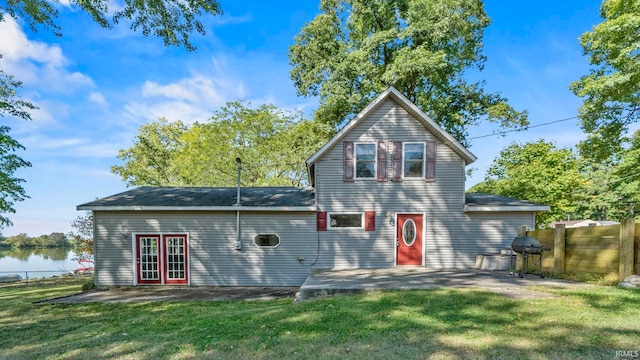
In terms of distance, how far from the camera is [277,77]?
2006cm

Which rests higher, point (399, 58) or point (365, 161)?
point (399, 58)

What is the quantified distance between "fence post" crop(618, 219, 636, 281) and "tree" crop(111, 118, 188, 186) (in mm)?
26479

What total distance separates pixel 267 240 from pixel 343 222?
2.80 m

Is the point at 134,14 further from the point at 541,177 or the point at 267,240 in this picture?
the point at 541,177

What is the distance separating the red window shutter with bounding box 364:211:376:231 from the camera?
10.6 metres

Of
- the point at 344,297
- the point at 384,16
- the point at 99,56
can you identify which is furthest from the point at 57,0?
the point at 384,16

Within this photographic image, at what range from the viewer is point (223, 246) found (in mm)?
10492

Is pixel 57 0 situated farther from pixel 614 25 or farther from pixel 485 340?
pixel 614 25

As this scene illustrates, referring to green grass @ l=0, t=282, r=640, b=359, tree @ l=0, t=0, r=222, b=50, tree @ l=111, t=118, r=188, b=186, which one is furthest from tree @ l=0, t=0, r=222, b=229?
tree @ l=111, t=118, r=188, b=186

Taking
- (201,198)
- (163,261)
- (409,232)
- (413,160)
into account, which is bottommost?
(163,261)

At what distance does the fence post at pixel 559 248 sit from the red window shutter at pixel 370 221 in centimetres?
516

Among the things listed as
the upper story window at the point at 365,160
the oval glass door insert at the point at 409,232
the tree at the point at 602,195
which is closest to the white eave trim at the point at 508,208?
the oval glass door insert at the point at 409,232

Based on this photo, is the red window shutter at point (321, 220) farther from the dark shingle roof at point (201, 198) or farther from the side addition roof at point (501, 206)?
the side addition roof at point (501, 206)

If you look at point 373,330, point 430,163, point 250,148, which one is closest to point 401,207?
point 430,163
